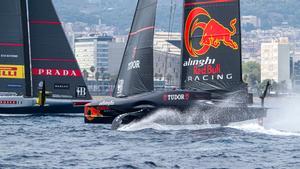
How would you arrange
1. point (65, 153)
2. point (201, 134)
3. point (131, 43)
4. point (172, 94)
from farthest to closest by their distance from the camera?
point (131, 43) < point (172, 94) < point (201, 134) < point (65, 153)

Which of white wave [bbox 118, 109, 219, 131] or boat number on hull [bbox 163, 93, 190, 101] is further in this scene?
white wave [bbox 118, 109, 219, 131]

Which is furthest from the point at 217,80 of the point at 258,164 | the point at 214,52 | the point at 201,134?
the point at 258,164

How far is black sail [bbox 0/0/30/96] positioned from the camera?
181 ft

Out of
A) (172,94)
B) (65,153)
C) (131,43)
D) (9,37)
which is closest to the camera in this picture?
(65,153)

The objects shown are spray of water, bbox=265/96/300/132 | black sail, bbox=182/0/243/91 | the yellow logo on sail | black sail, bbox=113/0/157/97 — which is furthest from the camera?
the yellow logo on sail

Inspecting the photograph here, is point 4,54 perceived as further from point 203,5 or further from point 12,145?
point 12,145

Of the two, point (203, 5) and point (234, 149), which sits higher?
point (203, 5)

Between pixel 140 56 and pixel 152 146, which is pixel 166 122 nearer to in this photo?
pixel 140 56

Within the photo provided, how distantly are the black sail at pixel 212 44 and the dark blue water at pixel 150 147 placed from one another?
2.02 m

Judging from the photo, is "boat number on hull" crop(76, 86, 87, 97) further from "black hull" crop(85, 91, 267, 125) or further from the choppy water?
"black hull" crop(85, 91, 267, 125)

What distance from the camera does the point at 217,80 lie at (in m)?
42.7

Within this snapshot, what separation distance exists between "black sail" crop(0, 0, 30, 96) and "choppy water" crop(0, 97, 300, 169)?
9180 mm

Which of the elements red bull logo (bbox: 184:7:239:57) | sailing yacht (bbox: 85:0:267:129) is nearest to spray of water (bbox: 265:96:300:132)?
sailing yacht (bbox: 85:0:267:129)

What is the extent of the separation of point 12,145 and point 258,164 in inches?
374
